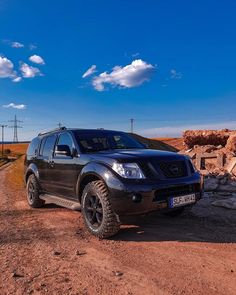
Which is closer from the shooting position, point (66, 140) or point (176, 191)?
point (176, 191)

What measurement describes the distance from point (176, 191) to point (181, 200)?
6.7 inches

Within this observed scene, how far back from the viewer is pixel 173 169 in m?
5.98

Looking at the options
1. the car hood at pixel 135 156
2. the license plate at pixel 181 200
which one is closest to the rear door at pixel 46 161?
the car hood at pixel 135 156

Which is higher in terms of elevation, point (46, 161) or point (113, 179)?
point (46, 161)

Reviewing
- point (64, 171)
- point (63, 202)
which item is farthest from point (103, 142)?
point (63, 202)

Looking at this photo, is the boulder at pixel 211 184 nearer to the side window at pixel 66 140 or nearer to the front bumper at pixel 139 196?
the front bumper at pixel 139 196

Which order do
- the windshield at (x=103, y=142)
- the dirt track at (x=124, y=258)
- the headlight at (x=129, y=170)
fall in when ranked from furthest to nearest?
the windshield at (x=103, y=142)
the headlight at (x=129, y=170)
the dirt track at (x=124, y=258)

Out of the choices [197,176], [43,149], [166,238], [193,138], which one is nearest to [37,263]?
[166,238]

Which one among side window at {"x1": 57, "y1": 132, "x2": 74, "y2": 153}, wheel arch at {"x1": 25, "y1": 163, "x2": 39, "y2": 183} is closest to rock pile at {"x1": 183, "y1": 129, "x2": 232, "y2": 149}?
wheel arch at {"x1": 25, "y1": 163, "x2": 39, "y2": 183}

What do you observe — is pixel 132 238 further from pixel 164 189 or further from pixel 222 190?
pixel 222 190

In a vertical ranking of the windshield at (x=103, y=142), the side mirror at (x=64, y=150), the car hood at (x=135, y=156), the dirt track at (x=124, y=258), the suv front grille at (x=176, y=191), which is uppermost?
the windshield at (x=103, y=142)

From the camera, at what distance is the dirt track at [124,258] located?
3.92m

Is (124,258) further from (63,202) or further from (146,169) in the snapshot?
(63,202)

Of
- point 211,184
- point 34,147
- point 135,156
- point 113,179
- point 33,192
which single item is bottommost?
point 33,192
